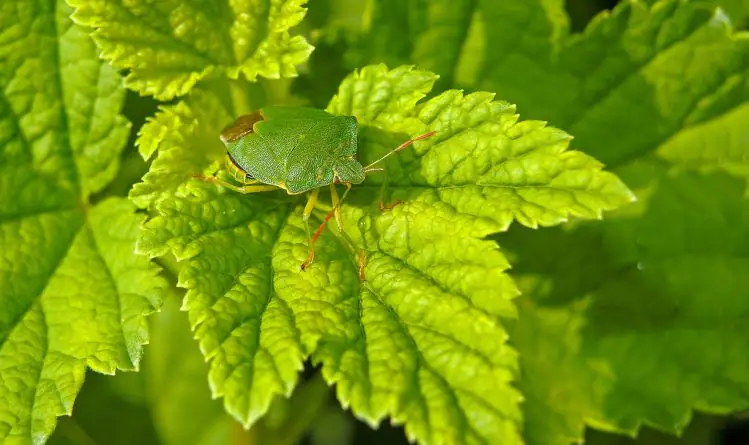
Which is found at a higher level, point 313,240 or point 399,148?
point 399,148

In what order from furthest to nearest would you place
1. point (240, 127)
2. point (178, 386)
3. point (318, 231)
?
point (178, 386)
point (240, 127)
point (318, 231)

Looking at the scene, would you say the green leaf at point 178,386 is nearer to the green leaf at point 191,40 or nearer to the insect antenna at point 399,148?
the green leaf at point 191,40

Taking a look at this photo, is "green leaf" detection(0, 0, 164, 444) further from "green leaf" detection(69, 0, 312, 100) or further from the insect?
the insect

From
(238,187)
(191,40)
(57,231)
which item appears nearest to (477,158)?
(238,187)

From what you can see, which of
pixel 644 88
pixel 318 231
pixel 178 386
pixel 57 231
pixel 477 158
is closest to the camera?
pixel 477 158

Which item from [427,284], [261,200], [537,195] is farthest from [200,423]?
[537,195]

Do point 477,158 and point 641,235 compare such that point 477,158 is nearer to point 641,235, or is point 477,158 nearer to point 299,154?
point 299,154

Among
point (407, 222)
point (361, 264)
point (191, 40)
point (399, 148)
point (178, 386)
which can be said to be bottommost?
point (178, 386)

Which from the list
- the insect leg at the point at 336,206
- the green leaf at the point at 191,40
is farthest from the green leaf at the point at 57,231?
the insect leg at the point at 336,206
